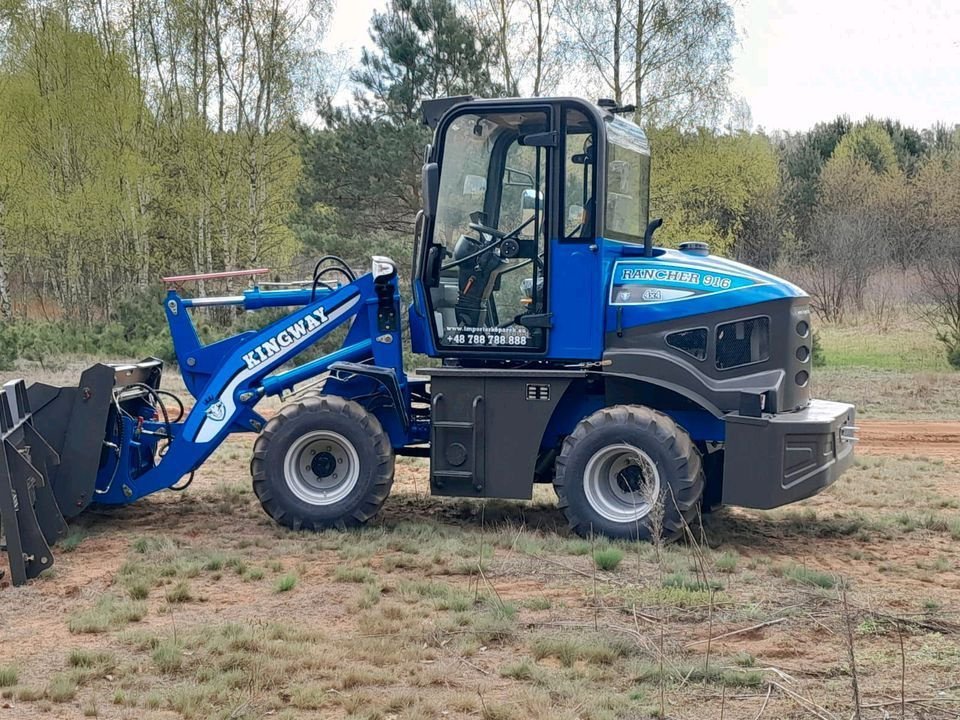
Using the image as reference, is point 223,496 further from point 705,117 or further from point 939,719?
point 705,117

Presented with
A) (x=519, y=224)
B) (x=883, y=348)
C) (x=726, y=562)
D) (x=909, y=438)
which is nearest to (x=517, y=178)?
(x=519, y=224)

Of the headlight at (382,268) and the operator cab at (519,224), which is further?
the headlight at (382,268)

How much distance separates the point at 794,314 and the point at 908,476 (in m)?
3.80

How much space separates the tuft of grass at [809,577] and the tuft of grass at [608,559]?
1.06 m

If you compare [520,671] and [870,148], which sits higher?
[870,148]

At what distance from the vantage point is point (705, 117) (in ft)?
76.3

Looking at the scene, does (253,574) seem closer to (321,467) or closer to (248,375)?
(321,467)

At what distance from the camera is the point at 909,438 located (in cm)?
1333

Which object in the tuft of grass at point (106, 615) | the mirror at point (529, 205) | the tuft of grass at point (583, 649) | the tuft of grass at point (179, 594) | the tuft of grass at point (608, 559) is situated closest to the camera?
the tuft of grass at point (583, 649)

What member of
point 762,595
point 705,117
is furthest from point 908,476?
point 705,117

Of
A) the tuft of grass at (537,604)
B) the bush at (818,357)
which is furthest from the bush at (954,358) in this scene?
the tuft of grass at (537,604)

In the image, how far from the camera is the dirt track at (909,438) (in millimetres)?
12422

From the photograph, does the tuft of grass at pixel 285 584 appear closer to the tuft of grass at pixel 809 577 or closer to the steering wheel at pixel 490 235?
the steering wheel at pixel 490 235

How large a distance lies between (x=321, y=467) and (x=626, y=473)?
89.4 inches
